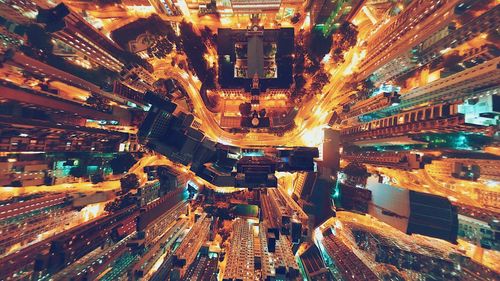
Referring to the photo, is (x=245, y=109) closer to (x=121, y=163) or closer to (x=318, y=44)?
(x=318, y=44)

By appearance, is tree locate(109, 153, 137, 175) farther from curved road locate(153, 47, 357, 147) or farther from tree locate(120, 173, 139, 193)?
curved road locate(153, 47, 357, 147)

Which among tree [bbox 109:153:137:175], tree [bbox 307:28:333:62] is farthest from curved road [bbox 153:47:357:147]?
tree [bbox 109:153:137:175]

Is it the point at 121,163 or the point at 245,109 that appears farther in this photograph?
the point at 245,109

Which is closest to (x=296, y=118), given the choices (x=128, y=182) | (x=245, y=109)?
(x=245, y=109)

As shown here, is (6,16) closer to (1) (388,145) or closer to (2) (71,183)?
(2) (71,183)

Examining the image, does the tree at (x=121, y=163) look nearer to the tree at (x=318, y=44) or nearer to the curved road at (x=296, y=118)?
the curved road at (x=296, y=118)

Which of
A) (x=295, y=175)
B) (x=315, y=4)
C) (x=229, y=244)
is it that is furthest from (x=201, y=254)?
(x=315, y=4)

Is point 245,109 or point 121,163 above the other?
point 245,109
